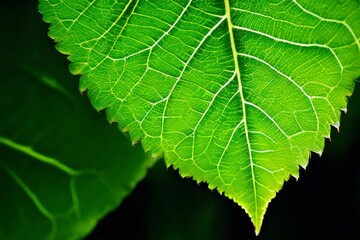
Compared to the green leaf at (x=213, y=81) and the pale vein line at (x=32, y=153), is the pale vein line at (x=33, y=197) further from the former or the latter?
the green leaf at (x=213, y=81)

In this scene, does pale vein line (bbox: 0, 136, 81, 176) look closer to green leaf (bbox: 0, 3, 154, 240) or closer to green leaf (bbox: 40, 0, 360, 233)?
green leaf (bbox: 0, 3, 154, 240)

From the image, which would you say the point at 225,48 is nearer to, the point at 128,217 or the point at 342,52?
the point at 342,52

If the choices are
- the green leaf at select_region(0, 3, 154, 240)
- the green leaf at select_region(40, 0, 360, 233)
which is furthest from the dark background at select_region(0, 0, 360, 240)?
the green leaf at select_region(40, 0, 360, 233)

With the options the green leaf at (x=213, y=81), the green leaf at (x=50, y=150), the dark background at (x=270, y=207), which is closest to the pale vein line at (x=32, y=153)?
the green leaf at (x=50, y=150)

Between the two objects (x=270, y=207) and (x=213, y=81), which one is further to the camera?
(x=270, y=207)

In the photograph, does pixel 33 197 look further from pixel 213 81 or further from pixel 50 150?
pixel 213 81

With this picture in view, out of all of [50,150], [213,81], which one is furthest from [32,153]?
[213,81]
